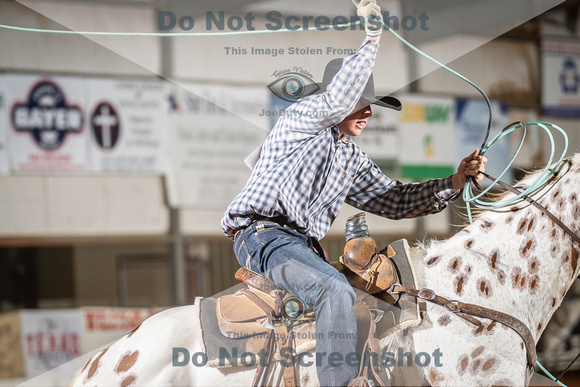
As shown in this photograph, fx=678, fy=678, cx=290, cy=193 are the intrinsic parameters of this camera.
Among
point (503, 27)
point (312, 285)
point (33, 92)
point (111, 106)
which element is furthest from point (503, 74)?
point (312, 285)

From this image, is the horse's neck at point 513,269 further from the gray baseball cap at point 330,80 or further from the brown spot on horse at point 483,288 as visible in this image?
the gray baseball cap at point 330,80

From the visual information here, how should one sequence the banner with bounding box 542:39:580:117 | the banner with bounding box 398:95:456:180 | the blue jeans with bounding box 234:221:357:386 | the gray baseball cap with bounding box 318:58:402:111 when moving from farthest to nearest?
the banner with bounding box 542:39:580:117 → the banner with bounding box 398:95:456:180 → the gray baseball cap with bounding box 318:58:402:111 → the blue jeans with bounding box 234:221:357:386

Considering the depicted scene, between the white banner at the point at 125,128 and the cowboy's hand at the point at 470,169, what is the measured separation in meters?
3.48

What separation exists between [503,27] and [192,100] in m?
2.75

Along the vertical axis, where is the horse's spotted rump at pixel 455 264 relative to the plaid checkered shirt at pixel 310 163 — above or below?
below

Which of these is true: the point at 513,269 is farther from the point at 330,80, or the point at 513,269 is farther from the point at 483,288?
the point at 330,80

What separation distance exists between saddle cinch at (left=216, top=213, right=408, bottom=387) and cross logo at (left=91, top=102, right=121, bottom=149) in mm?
3674

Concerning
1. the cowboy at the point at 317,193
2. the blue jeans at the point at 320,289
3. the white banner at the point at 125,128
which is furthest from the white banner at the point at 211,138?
the blue jeans at the point at 320,289

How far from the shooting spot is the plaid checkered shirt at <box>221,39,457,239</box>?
102 inches

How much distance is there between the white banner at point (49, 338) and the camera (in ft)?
18.5

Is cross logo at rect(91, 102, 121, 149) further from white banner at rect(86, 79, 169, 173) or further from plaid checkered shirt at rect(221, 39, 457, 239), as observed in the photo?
plaid checkered shirt at rect(221, 39, 457, 239)

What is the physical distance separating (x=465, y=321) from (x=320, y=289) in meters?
0.59

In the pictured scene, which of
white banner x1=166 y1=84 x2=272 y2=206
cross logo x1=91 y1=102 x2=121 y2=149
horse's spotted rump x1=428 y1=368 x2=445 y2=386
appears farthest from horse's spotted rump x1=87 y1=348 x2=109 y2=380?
cross logo x1=91 y1=102 x2=121 y2=149

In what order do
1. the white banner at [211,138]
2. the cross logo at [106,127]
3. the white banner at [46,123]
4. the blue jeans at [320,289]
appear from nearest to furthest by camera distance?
1. the blue jeans at [320,289]
2. the white banner at [211,138]
3. the white banner at [46,123]
4. the cross logo at [106,127]
